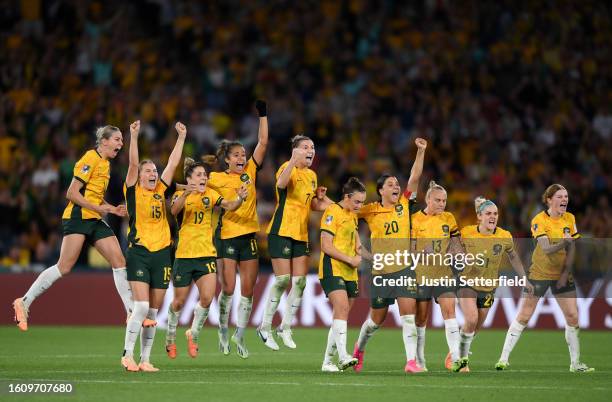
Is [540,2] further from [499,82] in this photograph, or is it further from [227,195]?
[227,195]

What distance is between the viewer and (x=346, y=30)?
2842cm

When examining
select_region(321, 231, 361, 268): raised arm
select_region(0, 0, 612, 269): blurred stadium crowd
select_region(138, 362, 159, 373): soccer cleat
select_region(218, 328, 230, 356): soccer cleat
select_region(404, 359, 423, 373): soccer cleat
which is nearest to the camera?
select_region(321, 231, 361, 268): raised arm

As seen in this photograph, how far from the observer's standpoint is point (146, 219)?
1435 centimetres

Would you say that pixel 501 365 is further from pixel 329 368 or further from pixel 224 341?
pixel 224 341

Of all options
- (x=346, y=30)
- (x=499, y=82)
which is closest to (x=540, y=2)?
(x=499, y=82)

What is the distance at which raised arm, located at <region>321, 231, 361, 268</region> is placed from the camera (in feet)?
46.3

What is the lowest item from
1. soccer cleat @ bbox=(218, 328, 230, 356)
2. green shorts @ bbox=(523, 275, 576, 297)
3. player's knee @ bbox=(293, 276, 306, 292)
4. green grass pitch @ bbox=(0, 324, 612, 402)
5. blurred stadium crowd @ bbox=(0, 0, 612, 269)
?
green grass pitch @ bbox=(0, 324, 612, 402)

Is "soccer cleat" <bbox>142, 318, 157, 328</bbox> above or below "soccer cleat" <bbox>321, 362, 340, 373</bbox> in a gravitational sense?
above

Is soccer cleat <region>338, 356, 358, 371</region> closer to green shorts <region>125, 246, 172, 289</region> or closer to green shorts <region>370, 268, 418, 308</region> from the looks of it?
green shorts <region>370, 268, 418, 308</region>

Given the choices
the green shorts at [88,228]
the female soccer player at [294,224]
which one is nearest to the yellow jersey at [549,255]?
the female soccer player at [294,224]

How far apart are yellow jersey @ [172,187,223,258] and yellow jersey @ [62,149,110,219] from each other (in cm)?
91

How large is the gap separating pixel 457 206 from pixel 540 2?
6.89 meters

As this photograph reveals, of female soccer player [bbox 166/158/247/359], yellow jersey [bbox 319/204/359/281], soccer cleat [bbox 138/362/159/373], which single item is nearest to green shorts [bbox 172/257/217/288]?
female soccer player [bbox 166/158/247/359]

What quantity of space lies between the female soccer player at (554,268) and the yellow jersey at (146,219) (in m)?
4.36
